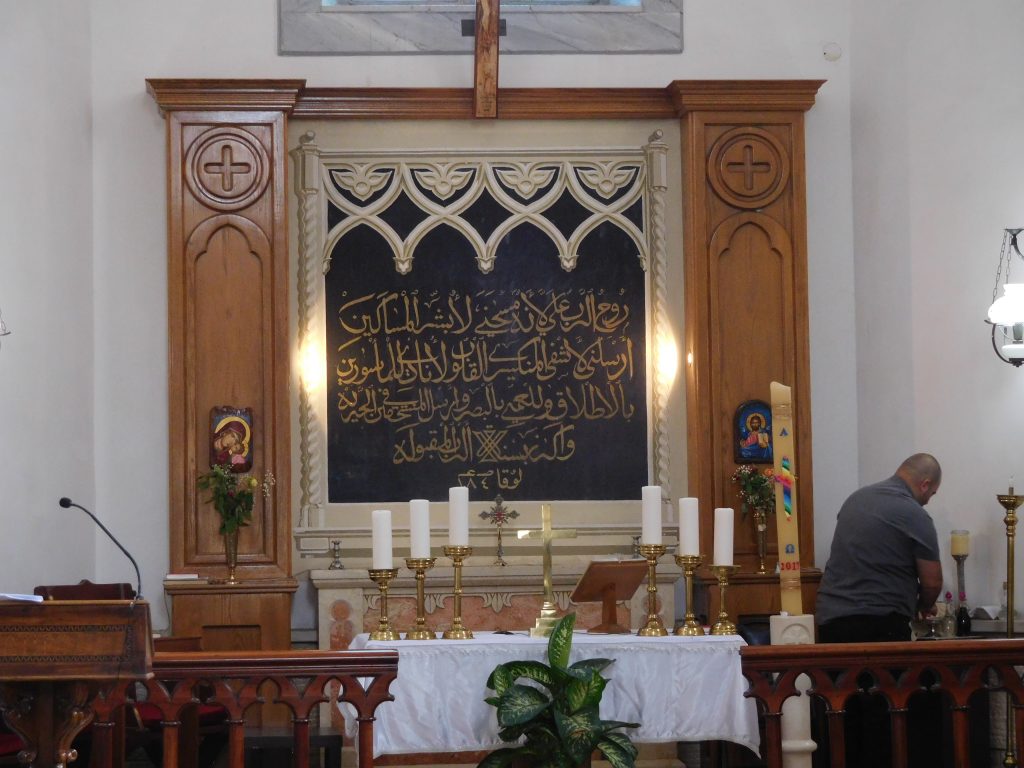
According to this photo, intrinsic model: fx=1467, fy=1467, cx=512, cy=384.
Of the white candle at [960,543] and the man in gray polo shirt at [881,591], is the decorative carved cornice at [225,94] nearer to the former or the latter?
the man in gray polo shirt at [881,591]

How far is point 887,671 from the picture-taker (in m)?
4.38

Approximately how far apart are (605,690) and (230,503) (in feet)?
9.63

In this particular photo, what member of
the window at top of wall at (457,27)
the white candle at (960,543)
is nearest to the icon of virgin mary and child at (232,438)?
the window at top of wall at (457,27)

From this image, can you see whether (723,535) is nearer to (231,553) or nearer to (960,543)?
(960,543)

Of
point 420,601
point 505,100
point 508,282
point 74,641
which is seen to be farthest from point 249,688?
point 505,100

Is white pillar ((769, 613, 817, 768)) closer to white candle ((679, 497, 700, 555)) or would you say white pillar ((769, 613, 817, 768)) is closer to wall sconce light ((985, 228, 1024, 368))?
white candle ((679, 497, 700, 555))

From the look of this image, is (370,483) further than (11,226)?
Yes

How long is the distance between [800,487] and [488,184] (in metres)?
2.37

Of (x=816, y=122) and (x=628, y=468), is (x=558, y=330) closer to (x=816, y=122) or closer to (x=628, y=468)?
(x=628, y=468)

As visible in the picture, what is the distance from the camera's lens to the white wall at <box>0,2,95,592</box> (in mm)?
6410

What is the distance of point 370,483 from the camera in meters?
7.95

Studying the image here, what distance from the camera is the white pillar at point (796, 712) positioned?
16.7 feet

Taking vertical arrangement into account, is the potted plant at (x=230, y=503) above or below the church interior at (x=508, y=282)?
below

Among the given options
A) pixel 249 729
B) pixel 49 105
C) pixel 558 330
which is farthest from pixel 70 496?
pixel 558 330
